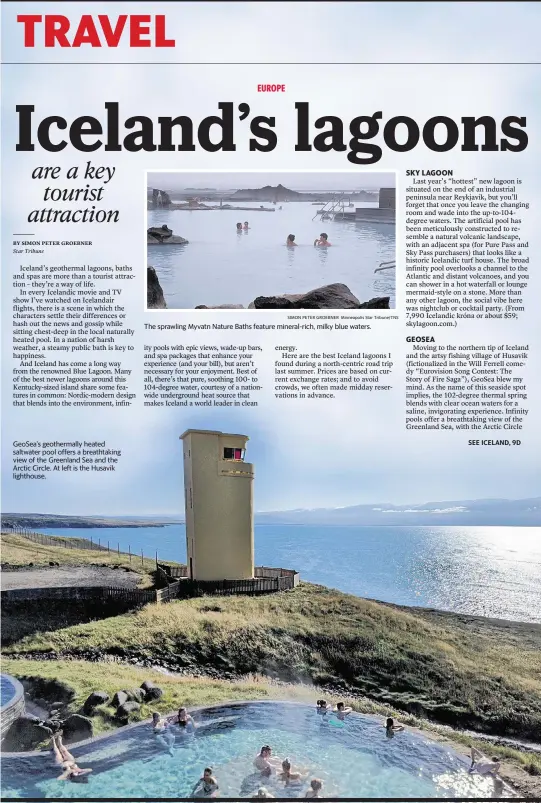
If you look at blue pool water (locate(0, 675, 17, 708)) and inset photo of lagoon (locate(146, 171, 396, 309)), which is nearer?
blue pool water (locate(0, 675, 17, 708))

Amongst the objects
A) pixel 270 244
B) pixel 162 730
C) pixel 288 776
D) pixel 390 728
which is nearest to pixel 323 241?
pixel 270 244

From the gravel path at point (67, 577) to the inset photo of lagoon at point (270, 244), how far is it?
2630 millimetres

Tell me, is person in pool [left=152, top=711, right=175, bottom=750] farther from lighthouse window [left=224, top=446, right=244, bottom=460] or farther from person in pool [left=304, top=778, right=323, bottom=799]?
lighthouse window [left=224, top=446, right=244, bottom=460]

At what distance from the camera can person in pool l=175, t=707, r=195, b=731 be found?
7211mm

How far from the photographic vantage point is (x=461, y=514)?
7.89 metres

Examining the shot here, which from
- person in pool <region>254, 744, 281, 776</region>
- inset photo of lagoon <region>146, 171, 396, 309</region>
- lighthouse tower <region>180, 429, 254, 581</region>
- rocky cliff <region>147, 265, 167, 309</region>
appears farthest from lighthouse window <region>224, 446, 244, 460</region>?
person in pool <region>254, 744, 281, 776</region>

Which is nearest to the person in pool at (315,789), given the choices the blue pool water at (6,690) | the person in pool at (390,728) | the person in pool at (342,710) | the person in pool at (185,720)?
the person in pool at (342,710)

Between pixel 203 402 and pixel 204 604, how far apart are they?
1862mm

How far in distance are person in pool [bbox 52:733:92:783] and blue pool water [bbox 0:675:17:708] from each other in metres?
0.54

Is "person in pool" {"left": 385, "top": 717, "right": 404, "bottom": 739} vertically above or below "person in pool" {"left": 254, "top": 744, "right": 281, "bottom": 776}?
above

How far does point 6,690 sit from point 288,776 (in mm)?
2485

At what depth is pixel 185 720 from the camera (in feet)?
23.7

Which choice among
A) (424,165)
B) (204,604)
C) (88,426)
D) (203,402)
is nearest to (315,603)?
(204,604)

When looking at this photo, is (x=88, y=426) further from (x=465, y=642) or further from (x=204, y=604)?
(x=465, y=642)
